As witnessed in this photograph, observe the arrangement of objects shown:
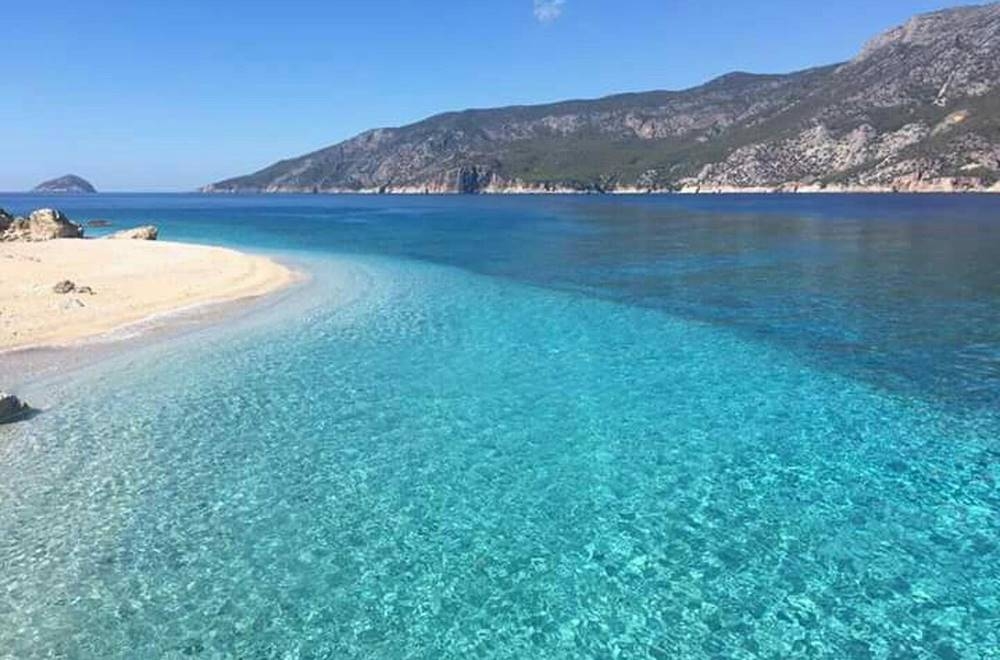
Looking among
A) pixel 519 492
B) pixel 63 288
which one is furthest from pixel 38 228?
pixel 519 492

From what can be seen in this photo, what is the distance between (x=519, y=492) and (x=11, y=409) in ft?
50.5

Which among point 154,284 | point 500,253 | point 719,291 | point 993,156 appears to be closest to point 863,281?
point 719,291

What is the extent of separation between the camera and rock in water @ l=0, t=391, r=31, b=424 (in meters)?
19.9

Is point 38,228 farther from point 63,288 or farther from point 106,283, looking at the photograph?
point 63,288

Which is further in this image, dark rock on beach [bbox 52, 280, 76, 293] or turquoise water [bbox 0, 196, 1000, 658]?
dark rock on beach [bbox 52, 280, 76, 293]

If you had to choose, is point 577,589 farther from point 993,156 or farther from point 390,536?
point 993,156

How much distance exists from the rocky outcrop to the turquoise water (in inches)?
2180

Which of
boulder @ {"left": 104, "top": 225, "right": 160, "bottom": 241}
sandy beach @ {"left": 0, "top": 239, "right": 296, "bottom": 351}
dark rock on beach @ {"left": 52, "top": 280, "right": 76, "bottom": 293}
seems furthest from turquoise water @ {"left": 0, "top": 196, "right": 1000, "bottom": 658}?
boulder @ {"left": 104, "top": 225, "right": 160, "bottom": 241}

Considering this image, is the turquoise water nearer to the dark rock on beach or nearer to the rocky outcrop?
the dark rock on beach

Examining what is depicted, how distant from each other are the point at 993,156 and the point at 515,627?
217272 millimetres

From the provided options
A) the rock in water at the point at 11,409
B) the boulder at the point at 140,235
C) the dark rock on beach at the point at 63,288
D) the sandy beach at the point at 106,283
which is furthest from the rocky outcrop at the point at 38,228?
the rock in water at the point at 11,409

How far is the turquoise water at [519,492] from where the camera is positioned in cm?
1077

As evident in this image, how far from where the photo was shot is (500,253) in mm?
67625

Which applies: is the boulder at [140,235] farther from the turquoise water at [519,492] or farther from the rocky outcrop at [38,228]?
the turquoise water at [519,492]
